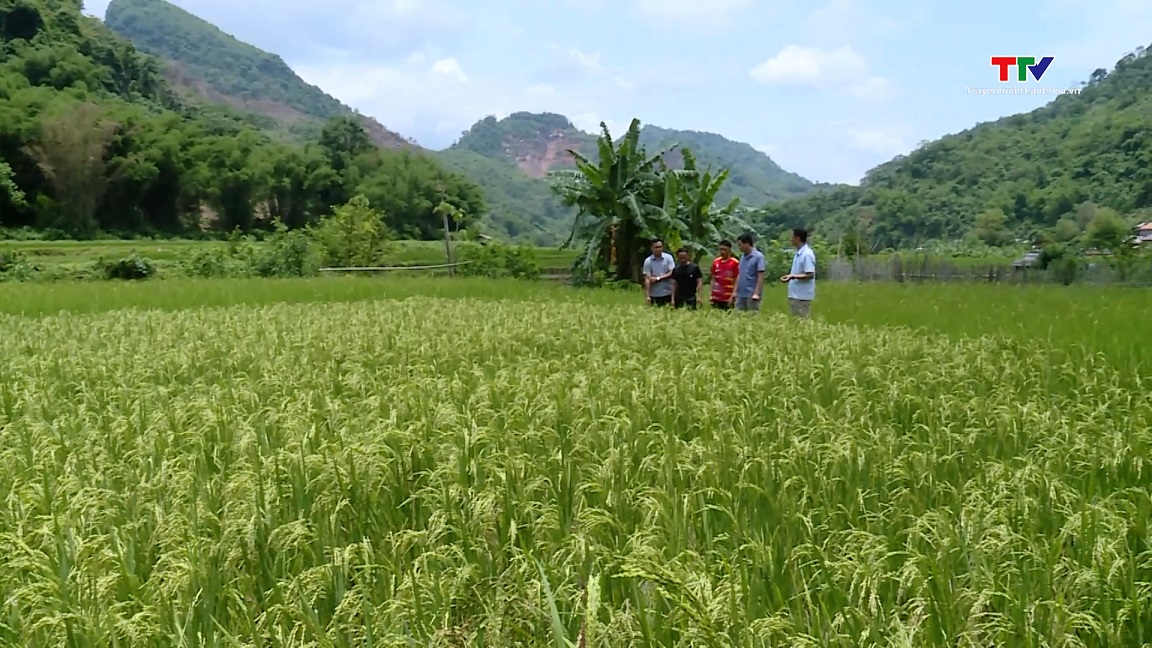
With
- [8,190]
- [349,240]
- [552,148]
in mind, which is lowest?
[349,240]

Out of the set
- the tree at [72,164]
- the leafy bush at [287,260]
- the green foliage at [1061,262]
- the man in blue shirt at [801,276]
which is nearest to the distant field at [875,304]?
the man in blue shirt at [801,276]

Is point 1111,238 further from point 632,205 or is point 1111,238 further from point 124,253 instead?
point 124,253

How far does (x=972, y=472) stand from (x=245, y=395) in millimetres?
3515

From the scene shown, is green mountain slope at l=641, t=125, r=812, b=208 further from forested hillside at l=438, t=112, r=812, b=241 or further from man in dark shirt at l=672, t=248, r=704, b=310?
man in dark shirt at l=672, t=248, r=704, b=310

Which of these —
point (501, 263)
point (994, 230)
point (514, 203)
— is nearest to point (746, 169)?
point (514, 203)

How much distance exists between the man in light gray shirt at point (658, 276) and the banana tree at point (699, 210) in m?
6.83

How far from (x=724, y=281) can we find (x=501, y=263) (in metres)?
14.2

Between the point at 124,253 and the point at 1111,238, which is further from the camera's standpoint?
the point at 1111,238

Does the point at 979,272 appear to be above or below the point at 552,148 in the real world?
below

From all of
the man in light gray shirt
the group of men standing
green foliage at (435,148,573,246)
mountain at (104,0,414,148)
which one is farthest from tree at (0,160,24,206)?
mountain at (104,0,414,148)

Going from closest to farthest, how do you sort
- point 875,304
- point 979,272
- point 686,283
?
point 686,283 < point 875,304 < point 979,272

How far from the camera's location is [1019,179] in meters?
53.6

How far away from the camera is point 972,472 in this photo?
3076 millimetres

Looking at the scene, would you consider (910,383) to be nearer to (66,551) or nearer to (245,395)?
(245,395)
